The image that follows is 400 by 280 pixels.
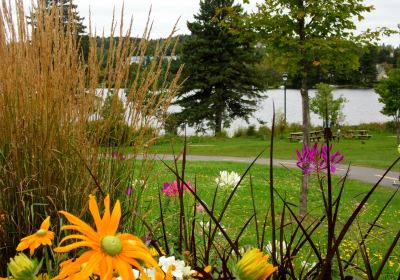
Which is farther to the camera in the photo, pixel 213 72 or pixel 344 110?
pixel 344 110

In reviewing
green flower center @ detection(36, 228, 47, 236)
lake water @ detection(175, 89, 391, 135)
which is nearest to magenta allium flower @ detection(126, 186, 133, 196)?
green flower center @ detection(36, 228, 47, 236)

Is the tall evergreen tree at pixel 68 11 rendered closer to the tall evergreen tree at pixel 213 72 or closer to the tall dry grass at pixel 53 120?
the tall dry grass at pixel 53 120

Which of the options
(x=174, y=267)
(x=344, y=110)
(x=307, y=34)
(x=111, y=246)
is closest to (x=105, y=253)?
(x=111, y=246)

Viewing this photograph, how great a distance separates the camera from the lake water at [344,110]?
4089 cm

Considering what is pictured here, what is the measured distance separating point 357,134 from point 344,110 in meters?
28.7

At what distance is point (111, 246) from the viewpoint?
2.02ft

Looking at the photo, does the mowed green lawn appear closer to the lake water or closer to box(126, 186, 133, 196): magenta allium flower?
the lake water

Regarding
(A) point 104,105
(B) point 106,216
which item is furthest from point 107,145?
(B) point 106,216

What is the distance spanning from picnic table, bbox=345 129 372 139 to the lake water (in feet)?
17.7

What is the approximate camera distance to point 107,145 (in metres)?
2.73

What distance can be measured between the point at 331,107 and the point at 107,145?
2771 centimetres

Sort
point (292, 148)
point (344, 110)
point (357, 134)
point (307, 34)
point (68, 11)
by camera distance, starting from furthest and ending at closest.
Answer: point (344, 110) → point (357, 134) → point (292, 148) → point (307, 34) → point (68, 11)

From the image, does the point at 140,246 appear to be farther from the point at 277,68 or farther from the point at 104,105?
the point at 277,68

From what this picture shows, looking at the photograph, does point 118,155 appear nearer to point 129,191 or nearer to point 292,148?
point 129,191
